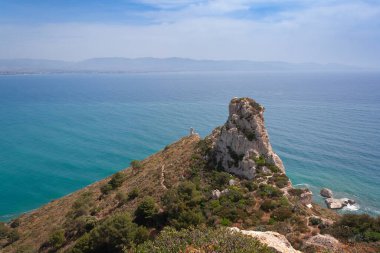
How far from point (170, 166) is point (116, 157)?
149ft

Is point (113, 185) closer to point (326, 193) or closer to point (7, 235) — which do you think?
point (7, 235)

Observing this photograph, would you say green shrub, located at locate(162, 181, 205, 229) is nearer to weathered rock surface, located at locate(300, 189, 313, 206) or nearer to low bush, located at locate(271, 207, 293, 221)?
low bush, located at locate(271, 207, 293, 221)

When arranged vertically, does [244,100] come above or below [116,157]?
above

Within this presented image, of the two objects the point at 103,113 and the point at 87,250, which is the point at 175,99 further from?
the point at 87,250

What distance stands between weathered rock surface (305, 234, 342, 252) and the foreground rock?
35.7m

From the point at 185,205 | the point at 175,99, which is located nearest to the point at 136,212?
the point at 185,205

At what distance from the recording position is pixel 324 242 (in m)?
23.2

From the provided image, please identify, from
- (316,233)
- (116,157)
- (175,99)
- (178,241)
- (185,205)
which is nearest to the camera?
(178,241)

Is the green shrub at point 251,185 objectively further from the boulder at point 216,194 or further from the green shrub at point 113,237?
the green shrub at point 113,237

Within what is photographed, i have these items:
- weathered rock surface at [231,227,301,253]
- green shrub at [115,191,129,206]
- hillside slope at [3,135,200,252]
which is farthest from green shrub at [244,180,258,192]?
green shrub at [115,191,129,206]

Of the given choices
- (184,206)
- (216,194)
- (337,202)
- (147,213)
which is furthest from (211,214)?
(337,202)

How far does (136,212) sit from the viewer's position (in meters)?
33.4

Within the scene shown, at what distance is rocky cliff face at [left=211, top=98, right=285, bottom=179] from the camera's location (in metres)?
38.8

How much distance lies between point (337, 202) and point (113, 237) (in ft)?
143
